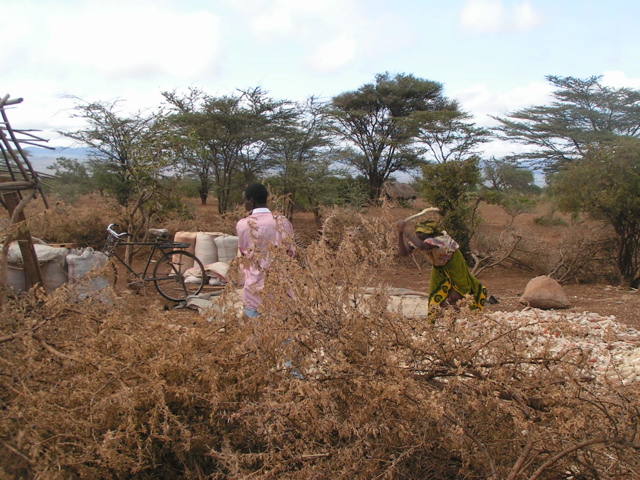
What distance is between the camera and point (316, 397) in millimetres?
1522

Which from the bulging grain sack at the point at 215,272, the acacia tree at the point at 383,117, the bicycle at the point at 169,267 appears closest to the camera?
the bicycle at the point at 169,267

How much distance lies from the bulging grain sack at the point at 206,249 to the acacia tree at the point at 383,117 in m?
12.3

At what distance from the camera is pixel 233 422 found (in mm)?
1666

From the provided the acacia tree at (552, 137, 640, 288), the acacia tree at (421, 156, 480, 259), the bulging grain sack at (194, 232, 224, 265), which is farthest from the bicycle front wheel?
the acacia tree at (552, 137, 640, 288)

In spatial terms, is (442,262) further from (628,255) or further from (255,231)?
(628,255)

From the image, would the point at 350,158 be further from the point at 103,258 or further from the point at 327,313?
the point at 327,313

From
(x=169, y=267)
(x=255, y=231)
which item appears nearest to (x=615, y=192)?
(x=169, y=267)

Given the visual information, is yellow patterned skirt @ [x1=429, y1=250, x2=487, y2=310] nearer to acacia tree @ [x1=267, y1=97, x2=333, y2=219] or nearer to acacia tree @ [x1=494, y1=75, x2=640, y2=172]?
acacia tree @ [x1=267, y1=97, x2=333, y2=219]

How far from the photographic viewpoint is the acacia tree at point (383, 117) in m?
20.2

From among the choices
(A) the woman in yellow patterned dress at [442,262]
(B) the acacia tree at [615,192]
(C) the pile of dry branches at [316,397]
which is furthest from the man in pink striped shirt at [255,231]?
(B) the acacia tree at [615,192]

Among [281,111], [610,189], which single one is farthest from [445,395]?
[281,111]

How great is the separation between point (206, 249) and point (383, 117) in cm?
1407

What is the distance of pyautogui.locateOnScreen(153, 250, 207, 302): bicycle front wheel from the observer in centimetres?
646

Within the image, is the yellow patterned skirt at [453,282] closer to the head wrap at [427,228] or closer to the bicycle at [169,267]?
the head wrap at [427,228]
